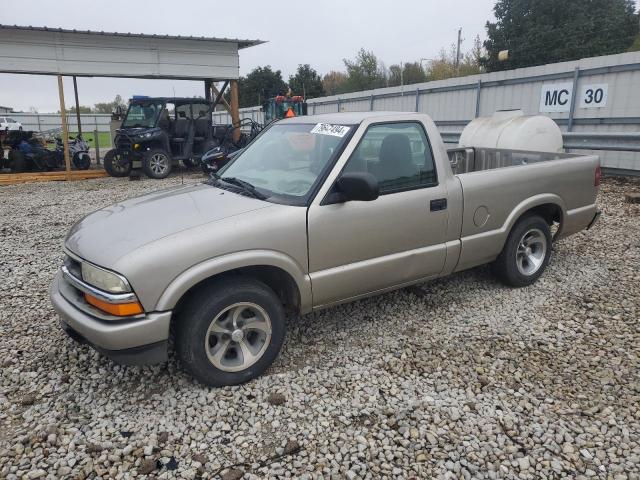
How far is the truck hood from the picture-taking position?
9.71 ft

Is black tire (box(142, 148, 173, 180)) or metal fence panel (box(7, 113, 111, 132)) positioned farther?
metal fence panel (box(7, 113, 111, 132))

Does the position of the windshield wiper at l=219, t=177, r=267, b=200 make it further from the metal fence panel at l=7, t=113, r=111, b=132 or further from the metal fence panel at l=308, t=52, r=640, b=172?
the metal fence panel at l=7, t=113, r=111, b=132

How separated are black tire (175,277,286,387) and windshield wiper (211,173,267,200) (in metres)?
0.66

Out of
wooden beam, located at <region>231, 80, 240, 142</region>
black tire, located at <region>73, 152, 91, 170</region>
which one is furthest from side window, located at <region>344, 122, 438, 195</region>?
black tire, located at <region>73, 152, 91, 170</region>

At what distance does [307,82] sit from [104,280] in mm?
49761

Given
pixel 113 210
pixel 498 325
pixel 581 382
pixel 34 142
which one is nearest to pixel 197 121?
pixel 34 142

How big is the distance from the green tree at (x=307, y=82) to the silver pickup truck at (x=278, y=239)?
4648cm

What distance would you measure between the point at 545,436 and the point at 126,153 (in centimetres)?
1377

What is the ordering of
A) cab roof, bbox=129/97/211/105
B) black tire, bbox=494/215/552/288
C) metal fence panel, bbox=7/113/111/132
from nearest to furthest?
black tire, bbox=494/215/552/288, cab roof, bbox=129/97/211/105, metal fence panel, bbox=7/113/111/132

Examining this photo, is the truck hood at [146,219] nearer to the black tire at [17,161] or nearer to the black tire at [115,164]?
the black tire at [115,164]

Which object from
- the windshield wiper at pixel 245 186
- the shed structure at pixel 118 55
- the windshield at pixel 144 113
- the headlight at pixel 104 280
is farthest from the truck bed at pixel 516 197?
the shed structure at pixel 118 55

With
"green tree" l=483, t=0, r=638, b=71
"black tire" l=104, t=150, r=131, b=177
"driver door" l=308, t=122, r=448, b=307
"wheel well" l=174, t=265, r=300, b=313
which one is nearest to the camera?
"wheel well" l=174, t=265, r=300, b=313

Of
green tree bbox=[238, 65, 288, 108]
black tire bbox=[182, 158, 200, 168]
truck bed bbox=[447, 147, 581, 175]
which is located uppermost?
green tree bbox=[238, 65, 288, 108]

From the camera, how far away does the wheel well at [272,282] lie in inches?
121
